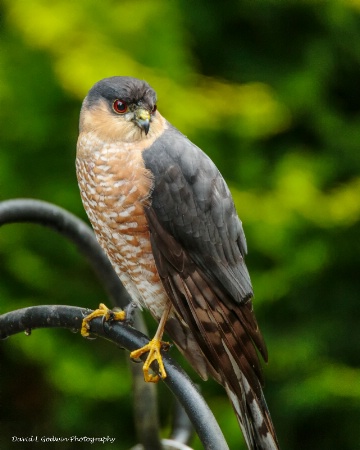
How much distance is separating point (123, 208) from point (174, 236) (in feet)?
0.58

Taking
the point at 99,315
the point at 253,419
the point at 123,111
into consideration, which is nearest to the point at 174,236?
the point at 99,315

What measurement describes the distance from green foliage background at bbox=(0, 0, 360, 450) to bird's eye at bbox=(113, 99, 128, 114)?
986mm

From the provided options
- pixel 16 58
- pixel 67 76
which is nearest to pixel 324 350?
pixel 67 76

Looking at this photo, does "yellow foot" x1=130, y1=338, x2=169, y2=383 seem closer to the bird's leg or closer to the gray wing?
the bird's leg

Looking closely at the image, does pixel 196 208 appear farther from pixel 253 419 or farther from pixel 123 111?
pixel 253 419

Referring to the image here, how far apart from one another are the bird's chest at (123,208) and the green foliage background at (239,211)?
3.57 ft

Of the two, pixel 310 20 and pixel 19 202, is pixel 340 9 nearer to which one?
pixel 310 20

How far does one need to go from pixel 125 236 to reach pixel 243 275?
39cm

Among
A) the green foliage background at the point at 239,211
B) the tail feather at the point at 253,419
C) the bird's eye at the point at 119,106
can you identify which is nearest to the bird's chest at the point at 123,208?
the bird's eye at the point at 119,106

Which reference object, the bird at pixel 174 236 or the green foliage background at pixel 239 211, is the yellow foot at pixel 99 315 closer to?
the bird at pixel 174 236

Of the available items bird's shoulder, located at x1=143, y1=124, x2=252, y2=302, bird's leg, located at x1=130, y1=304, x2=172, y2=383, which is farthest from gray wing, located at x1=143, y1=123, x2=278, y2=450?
bird's leg, located at x1=130, y1=304, x2=172, y2=383

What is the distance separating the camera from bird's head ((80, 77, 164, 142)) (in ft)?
8.45

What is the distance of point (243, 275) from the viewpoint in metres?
2.59

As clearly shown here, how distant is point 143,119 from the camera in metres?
2.55
